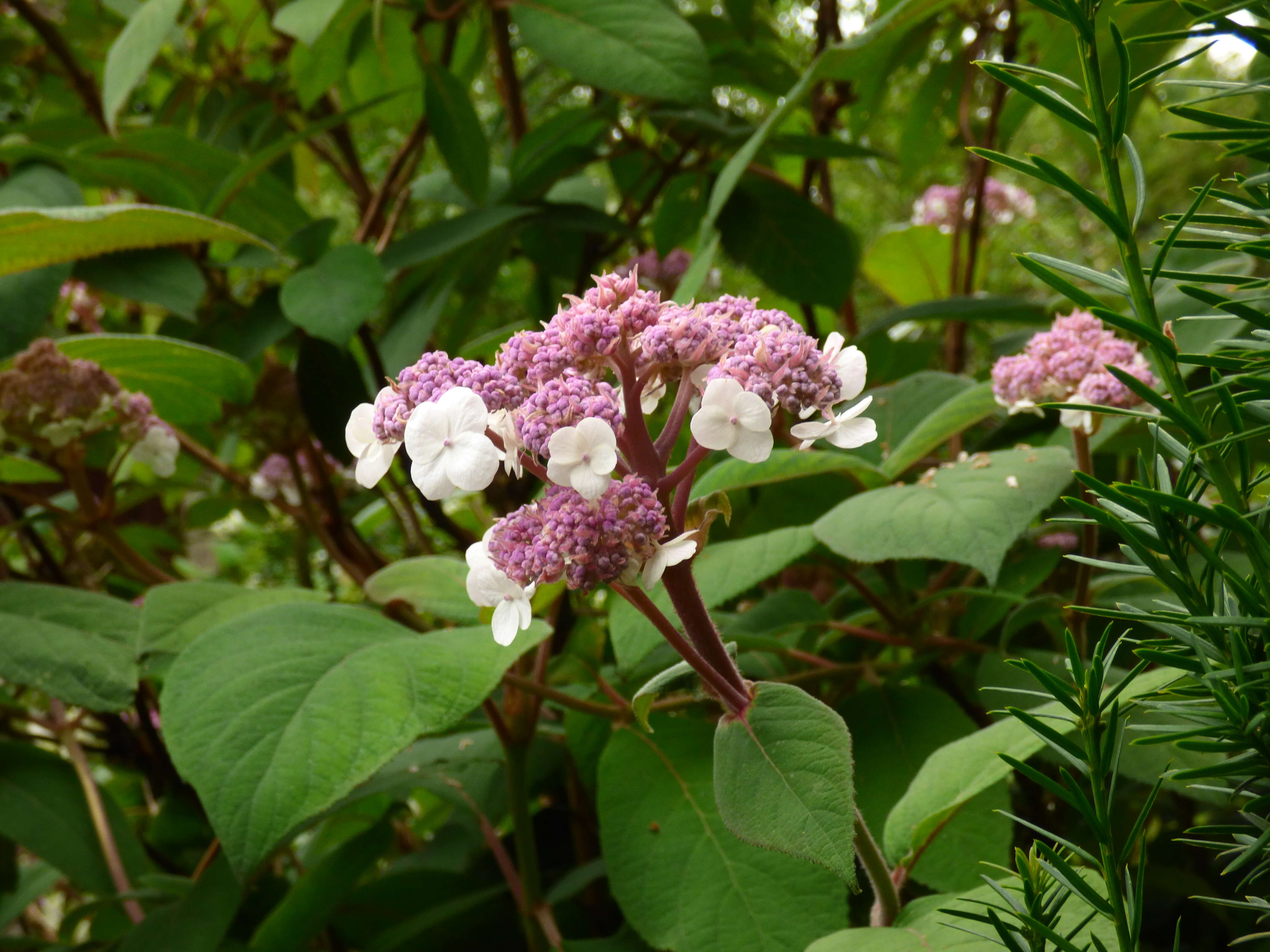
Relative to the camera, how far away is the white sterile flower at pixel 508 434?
0.34 m

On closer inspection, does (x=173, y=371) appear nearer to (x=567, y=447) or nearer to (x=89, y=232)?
(x=89, y=232)

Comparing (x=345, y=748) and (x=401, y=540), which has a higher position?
(x=345, y=748)

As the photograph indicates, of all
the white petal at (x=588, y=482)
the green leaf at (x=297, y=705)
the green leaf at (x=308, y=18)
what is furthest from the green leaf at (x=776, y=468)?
the green leaf at (x=308, y=18)

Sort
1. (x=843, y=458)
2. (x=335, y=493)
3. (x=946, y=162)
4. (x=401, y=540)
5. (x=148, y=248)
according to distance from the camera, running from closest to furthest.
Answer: (x=843, y=458) < (x=148, y=248) < (x=335, y=493) < (x=401, y=540) < (x=946, y=162)

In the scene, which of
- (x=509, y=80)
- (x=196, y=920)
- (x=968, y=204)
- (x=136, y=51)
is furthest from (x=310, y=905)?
(x=968, y=204)

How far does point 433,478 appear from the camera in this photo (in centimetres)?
32

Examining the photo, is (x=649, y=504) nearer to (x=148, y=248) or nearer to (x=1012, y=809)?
(x=1012, y=809)

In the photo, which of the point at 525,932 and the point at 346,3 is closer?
the point at 525,932

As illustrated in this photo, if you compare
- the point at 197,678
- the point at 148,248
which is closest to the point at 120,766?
the point at 148,248

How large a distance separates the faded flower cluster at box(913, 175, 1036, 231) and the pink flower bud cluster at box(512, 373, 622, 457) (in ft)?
2.95

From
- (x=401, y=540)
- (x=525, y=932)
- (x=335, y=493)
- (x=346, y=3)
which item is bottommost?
(x=401, y=540)

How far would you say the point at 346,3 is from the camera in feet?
2.93

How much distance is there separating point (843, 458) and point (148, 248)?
649 mm

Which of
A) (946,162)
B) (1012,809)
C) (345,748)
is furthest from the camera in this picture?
(946,162)
